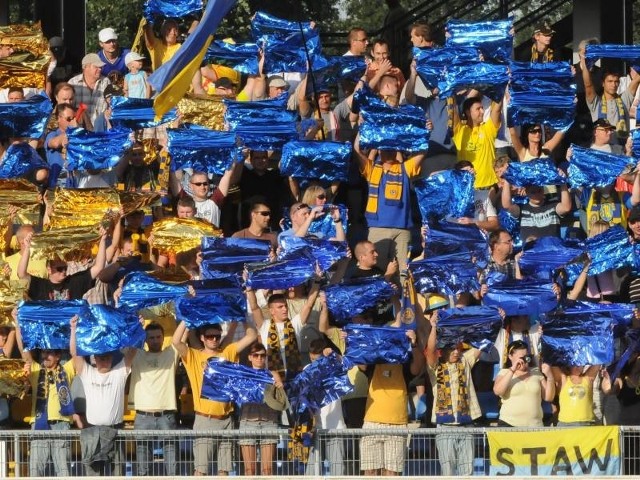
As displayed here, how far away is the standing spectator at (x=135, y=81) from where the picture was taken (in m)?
22.0

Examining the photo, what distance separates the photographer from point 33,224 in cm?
2036

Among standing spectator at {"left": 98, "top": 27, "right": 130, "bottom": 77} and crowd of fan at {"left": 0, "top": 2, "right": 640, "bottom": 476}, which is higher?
standing spectator at {"left": 98, "top": 27, "right": 130, "bottom": 77}

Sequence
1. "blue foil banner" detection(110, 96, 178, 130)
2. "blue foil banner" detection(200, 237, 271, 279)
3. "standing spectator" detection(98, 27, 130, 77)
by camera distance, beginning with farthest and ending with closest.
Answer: "standing spectator" detection(98, 27, 130, 77) → "blue foil banner" detection(110, 96, 178, 130) → "blue foil banner" detection(200, 237, 271, 279)

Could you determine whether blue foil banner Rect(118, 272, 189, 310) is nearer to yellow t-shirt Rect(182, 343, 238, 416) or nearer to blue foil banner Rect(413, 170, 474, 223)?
yellow t-shirt Rect(182, 343, 238, 416)

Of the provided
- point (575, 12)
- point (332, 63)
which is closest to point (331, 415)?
point (332, 63)

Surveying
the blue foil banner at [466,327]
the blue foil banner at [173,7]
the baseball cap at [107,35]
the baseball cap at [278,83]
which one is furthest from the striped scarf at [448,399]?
the baseball cap at [107,35]

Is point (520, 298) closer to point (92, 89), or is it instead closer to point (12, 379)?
point (12, 379)

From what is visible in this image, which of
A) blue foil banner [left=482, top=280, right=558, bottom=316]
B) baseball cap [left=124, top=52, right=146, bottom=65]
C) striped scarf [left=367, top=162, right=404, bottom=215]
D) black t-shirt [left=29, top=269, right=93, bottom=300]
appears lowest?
blue foil banner [left=482, top=280, right=558, bottom=316]

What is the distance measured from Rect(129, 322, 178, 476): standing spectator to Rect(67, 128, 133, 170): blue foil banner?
2.52 m

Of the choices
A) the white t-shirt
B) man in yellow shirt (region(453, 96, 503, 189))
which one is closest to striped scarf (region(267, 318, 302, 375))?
the white t-shirt

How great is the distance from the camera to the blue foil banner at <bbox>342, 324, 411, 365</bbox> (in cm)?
1817

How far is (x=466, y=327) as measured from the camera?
18.5 m

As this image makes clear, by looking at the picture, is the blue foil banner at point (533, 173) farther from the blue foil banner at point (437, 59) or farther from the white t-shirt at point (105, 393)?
the white t-shirt at point (105, 393)

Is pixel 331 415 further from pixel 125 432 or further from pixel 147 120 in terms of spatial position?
pixel 147 120
